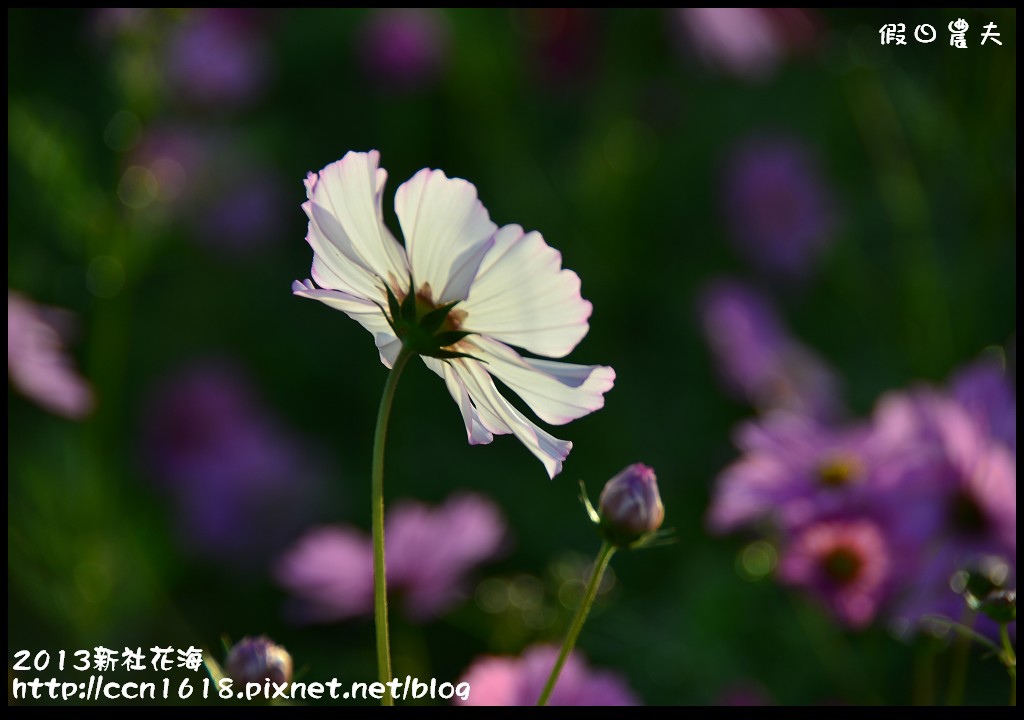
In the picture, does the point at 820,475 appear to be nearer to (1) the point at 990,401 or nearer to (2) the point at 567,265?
(1) the point at 990,401

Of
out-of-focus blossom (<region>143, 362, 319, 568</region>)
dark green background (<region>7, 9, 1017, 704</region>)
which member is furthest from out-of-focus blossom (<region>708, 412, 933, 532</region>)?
out-of-focus blossom (<region>143, 362, 319, 568</region>)

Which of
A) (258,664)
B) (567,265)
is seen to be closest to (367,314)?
(258,664)

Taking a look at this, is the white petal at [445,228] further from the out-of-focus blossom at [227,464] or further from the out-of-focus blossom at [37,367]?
the out-of-focus blossom at [227,464]

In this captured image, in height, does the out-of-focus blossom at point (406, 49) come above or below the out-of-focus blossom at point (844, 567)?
above

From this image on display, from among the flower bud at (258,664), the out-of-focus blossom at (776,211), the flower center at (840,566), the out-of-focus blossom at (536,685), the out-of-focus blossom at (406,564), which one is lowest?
the out-of-focus blossom at (536,685)

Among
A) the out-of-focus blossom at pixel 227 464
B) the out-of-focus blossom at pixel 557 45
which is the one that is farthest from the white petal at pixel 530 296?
the out-of-focus blossom at pixel 557 45

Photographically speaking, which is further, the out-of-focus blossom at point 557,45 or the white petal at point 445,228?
the out-of-focus blossom at point 557,45
